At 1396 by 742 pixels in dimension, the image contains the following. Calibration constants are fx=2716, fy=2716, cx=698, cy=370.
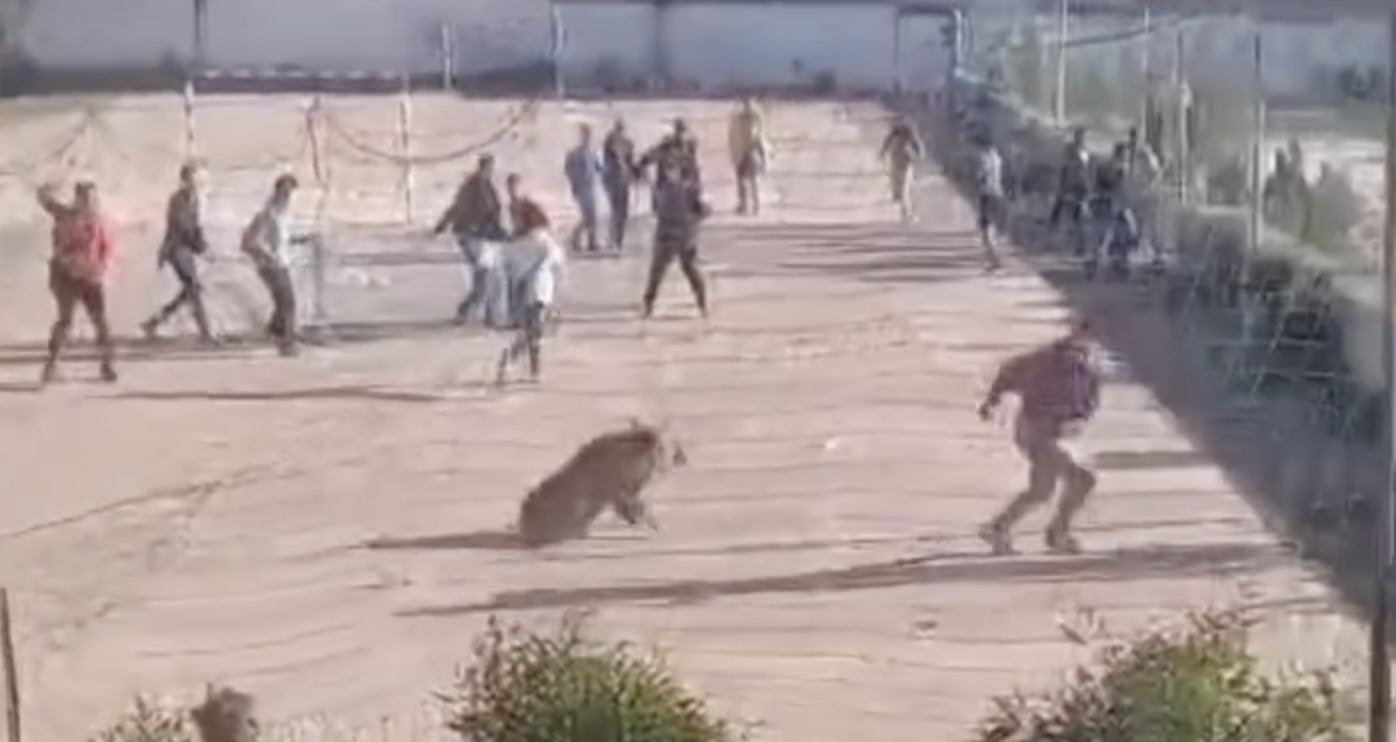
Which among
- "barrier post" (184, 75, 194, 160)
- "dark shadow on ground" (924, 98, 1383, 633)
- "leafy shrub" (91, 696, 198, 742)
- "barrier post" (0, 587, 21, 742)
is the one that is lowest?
"leafy shrub" (91, 696, 198, 742)

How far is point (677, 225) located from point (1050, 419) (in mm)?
391

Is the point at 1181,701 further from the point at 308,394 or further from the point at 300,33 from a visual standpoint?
the point at 300,33

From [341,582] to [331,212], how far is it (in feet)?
1.12

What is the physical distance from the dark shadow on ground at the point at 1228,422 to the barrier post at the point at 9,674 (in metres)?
0.95

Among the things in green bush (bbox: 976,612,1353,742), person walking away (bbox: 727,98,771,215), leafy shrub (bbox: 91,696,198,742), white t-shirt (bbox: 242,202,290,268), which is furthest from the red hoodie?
green bush (bbox: 976,612,1353,742)

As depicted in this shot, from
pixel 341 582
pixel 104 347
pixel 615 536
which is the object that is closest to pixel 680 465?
pixel 615 536

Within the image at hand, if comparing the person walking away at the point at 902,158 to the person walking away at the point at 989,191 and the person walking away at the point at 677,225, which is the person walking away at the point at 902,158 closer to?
the person walking away at the point at 989,191

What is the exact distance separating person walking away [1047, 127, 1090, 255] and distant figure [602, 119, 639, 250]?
15.6 inches

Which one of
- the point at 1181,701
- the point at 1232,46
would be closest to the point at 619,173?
the point at 1232,46

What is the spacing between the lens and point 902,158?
2.50m

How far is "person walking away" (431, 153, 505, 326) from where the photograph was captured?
8.05 feet

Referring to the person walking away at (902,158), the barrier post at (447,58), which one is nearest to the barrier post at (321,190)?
the barrier post at (447,58)

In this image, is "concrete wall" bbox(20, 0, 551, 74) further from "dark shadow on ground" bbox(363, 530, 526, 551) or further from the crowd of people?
"dark shadow on ground" bbox(363, 530, 526, 551)

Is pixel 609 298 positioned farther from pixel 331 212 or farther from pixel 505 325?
pixel 331 212
